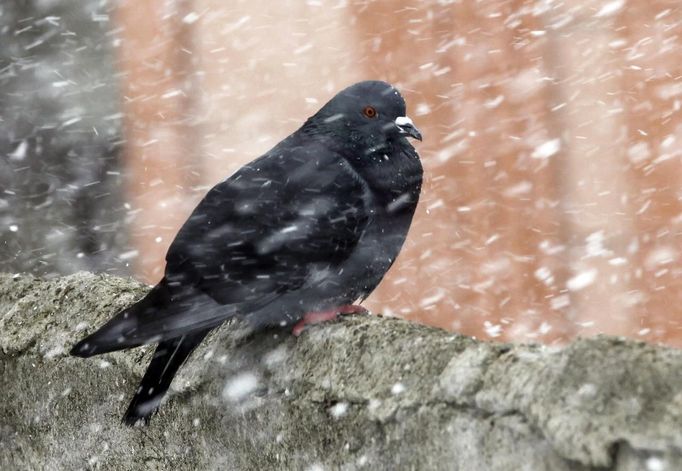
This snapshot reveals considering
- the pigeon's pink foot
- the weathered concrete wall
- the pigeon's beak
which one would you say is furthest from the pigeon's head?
the weathered concrete wall

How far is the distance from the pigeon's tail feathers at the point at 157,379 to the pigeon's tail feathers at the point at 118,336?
100 millimetres

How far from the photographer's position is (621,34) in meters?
4.08

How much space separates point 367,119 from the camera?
258cm

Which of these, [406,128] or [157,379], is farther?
[406,128]

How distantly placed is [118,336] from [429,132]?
262cm

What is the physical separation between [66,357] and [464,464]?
1376 millimetres

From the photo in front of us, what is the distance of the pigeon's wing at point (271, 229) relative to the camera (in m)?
2.22

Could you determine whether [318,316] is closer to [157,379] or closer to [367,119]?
[157,379]

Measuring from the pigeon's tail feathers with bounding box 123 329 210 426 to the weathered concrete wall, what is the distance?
0.09m

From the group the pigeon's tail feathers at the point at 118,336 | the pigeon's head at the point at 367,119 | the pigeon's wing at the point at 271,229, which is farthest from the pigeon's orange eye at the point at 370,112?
the pigeon's tail feathers at the point at 118,336

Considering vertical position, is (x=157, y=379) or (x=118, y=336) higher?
(x=118, y=336)

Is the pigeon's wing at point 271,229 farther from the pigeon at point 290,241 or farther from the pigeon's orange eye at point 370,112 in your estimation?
the pigeon's orange eye at point 370,112

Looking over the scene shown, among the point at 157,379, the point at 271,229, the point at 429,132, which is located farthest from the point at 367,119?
the point at 429,132

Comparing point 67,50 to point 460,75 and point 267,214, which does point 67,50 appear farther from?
point 267,214
